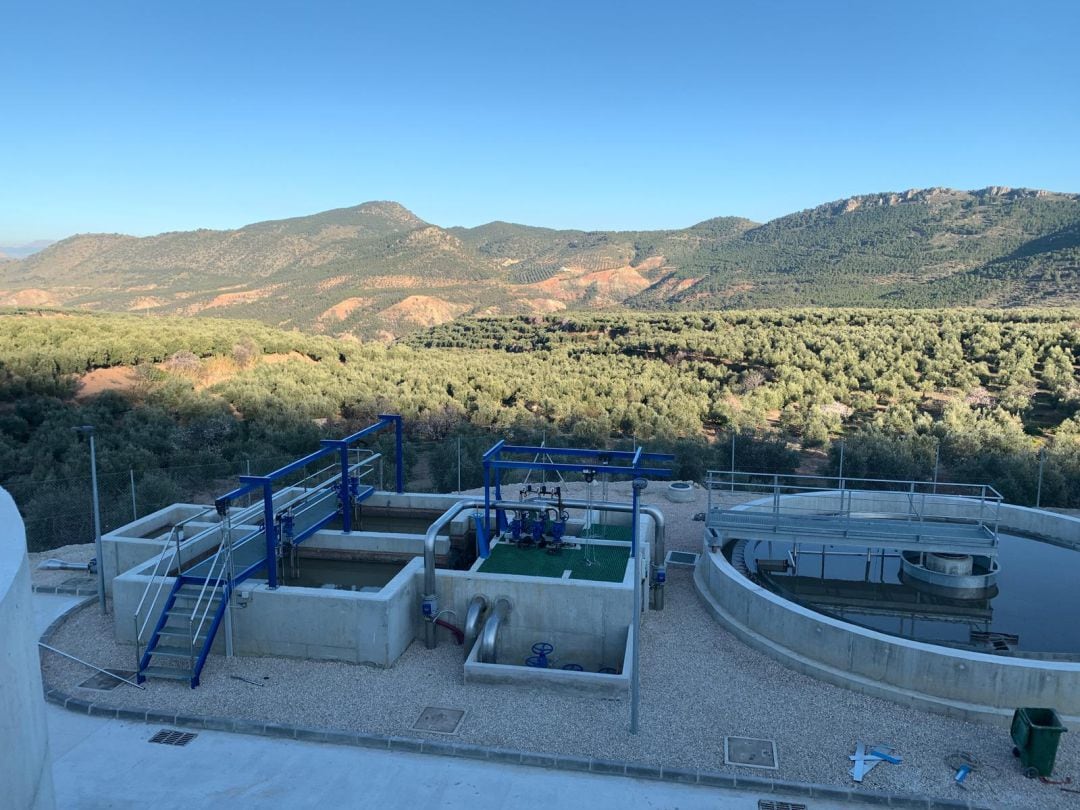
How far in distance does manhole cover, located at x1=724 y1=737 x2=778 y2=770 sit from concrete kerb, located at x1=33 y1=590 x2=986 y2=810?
1.14 ft

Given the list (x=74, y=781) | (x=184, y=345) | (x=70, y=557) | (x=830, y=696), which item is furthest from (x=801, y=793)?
(x=184, y=345)

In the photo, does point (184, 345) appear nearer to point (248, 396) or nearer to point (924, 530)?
point (248, 396)

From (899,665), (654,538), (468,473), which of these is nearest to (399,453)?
(654,538)

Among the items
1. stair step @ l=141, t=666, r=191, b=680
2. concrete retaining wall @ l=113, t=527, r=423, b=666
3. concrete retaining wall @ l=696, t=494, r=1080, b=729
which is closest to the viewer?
concrete retaining wall @ l=696, t=494, r=1080, b=729

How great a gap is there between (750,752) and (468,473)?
17.0m

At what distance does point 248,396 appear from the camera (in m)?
36.0

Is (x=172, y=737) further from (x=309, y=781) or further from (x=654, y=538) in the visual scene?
(x=654, y=538)

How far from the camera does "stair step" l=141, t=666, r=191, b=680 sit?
11.6m

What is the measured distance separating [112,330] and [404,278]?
236 ft

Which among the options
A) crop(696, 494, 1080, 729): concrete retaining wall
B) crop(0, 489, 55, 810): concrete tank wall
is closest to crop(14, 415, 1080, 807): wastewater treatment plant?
crop(696, 494, 1080, 729): concrete retaining wall

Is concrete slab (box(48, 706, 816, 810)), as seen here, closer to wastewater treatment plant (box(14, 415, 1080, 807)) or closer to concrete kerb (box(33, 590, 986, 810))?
concrete kerb (box(33, 590, 986, 810))

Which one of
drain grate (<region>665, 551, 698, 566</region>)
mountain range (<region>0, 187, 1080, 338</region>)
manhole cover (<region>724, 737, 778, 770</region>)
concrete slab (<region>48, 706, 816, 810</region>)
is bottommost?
concrete slab (<region>48, 706, 816, 810</region>)

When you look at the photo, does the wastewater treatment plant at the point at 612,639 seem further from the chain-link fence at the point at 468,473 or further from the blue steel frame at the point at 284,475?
the chain-link fence at the point at 468,473

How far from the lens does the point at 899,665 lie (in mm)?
11234
